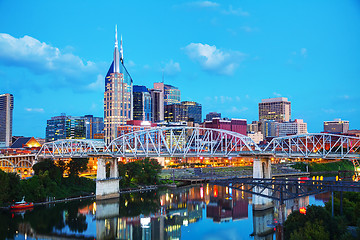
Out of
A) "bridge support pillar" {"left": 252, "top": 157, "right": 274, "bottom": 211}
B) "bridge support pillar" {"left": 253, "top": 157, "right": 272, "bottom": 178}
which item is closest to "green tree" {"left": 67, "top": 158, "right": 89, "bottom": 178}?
"bridge support pillar" {"left": 252, "top": 157, "right": 274, "bottom": 211}

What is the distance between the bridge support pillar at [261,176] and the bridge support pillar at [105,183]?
33.2m

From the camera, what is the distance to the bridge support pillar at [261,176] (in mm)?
72875

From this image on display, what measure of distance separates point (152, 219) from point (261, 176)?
76.6 ft

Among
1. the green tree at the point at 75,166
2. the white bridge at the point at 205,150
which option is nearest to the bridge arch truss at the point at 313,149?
the white bridge at the point at 205,150

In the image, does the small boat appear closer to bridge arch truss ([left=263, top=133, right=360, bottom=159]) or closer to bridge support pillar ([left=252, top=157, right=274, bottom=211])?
Result: bridge support pillar ([left=252, top=157, right=274, bottom=211])

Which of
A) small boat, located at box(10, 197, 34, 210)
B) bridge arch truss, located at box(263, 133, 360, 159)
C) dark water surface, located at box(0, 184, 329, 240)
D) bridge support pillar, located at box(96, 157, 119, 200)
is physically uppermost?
bridge arch truss, located at box(263, 133, 360, 159)

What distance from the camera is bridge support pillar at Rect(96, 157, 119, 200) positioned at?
292 feet

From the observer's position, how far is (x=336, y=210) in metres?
54.8

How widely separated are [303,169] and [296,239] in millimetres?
123009

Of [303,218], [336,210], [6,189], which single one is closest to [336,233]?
[303,218]

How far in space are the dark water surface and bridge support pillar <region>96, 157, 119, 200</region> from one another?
96.6 inches

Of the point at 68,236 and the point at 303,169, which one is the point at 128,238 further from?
the point at 303,169

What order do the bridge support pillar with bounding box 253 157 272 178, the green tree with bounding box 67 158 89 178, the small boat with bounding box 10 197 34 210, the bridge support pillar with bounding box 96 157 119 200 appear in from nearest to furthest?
the small boat with bounding box 10 197 34 210 → the bridge support pillar with bounding box 253 157 272 178 → the bridge support pillar with bounding box 96 157 119 200 → the green tree with bounding box 67 158 89 178

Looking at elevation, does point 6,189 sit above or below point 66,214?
above
